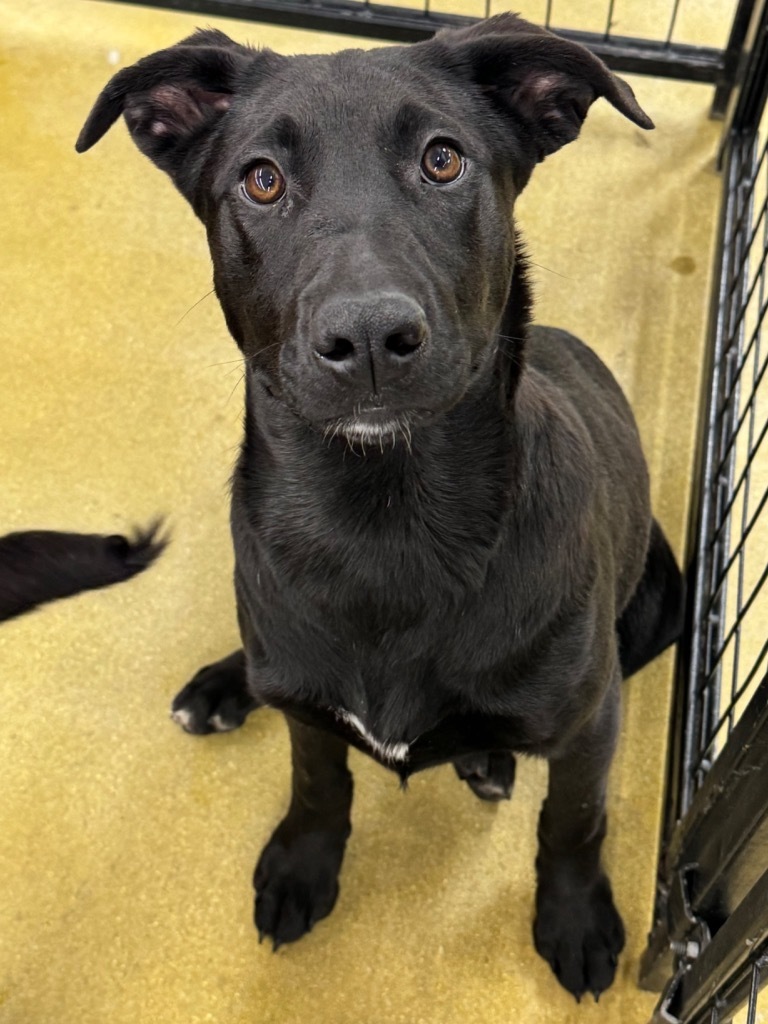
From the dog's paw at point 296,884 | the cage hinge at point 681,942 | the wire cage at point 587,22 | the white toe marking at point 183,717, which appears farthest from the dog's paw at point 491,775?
the wire cage at point 587,22

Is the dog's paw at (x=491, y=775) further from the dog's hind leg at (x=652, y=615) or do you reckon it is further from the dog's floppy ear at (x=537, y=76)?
the dog's floppy ear at (x=537, y=76)

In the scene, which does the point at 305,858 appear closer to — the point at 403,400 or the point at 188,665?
the point at 188,665

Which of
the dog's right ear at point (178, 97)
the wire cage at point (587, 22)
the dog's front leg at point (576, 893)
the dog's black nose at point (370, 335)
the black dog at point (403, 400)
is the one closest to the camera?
the dog's black nose at point (370, 335)

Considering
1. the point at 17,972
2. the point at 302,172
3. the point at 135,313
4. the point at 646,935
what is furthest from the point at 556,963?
the point at 135,313

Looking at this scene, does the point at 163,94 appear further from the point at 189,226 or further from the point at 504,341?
the point at 189,226

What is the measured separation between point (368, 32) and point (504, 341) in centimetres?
216

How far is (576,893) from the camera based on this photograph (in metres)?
1.94

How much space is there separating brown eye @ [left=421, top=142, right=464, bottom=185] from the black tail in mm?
690

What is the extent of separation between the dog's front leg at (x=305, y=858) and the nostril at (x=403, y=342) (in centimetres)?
90

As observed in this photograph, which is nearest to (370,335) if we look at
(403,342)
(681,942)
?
(403,342)

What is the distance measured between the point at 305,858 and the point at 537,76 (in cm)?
136

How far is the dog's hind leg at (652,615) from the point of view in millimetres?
2131

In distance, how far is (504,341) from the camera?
1.47 m

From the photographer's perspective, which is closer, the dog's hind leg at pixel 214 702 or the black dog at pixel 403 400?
the black dog at pixel 403 400
